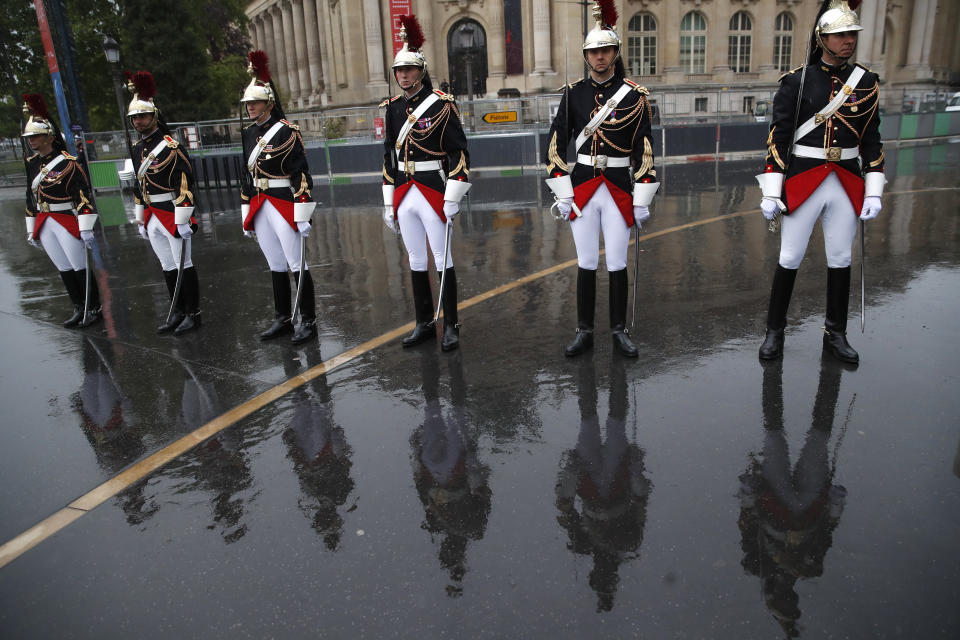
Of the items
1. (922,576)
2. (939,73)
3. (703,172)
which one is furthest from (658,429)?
(939,73)

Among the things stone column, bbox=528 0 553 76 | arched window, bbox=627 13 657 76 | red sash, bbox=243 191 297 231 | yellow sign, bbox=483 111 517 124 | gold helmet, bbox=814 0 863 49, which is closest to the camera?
gold helmet, bbox=814 0 863 49

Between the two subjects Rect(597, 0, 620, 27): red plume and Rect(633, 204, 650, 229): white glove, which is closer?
Rect(597, 0, 620, 27): red plume

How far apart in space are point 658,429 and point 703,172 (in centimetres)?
1630

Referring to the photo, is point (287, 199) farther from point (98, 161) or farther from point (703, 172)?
point (98, 161)

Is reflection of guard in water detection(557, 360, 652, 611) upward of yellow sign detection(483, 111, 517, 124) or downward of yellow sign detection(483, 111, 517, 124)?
downward

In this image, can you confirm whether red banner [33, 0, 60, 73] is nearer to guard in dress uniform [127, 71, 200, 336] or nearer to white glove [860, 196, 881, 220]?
guard in dress uniform [127, 71, 200, 336]

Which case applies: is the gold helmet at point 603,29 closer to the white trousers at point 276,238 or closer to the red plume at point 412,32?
the red plume at point 412,32

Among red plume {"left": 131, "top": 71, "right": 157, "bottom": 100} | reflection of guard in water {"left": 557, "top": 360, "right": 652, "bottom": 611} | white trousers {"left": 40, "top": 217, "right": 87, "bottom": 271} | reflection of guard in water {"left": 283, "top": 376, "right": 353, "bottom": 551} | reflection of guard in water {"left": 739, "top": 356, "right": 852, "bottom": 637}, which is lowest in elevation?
reflection of guard in water {"left": 283, "top": 376, "right": 353, "bottom": 551}

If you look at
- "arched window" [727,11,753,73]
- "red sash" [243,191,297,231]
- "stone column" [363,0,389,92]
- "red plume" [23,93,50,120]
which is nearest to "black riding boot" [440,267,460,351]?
"red sash" [243,191,297,231]

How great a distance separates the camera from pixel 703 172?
18.6 m

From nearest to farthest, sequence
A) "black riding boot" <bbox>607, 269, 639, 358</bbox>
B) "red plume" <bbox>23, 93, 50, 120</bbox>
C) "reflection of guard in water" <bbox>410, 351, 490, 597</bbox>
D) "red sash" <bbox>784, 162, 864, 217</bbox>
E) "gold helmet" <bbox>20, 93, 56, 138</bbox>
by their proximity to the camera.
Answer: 1. "reflection of guard in water" <bbox>410, 351, 490, 597</bbox>
2. "red sash" <bbox>784, 162, 864, 217</bbox>
3. "black riding boot" <bbox>607, 269, 639, 358</bbox>
4. "gold helmet" <bbox>20, 93, 56, 138</bbox>
5. "red plume" <bbox>23, 93, 50, 120</bbox>

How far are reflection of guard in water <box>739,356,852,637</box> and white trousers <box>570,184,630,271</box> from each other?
160 centimetres

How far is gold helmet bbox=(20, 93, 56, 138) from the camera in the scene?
6211 mm

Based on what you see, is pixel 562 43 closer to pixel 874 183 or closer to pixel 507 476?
pixel 874 183
